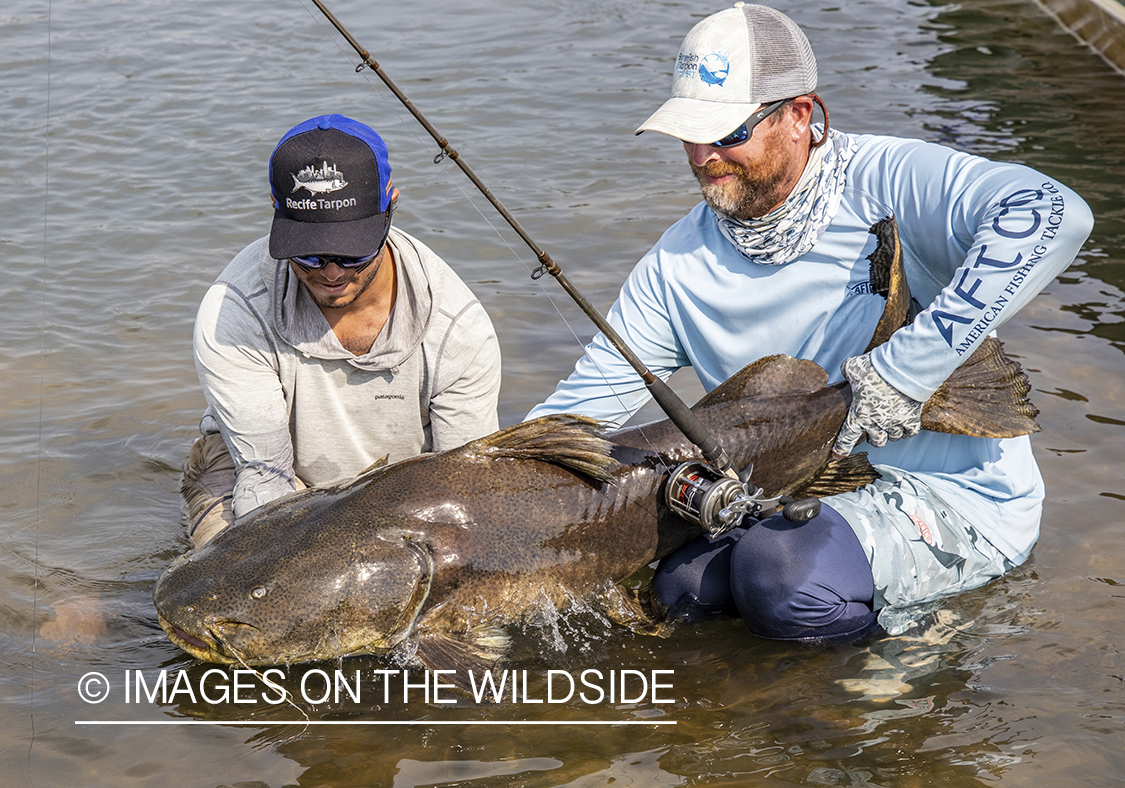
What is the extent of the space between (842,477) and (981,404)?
48 centimetres

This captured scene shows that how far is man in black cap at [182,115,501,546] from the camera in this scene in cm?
324

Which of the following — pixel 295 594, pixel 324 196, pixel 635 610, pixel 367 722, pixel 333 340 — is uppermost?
pixel 324 196

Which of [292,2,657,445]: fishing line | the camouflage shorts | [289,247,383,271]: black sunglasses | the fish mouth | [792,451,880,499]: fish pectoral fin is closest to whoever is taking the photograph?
the fish mouth

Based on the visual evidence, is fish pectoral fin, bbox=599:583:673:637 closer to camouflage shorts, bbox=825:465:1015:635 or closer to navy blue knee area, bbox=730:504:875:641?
navy blue knee area, bbox=730:504:875:641

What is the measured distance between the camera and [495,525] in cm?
326

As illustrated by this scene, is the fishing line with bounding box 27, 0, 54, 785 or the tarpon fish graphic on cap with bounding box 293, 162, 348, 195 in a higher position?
the tarpon fish graphic on cap with bounding box 293, 162, 348, 195

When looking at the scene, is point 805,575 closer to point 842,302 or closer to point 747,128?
point 842,302

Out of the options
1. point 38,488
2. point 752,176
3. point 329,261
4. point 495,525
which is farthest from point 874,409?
point 38,488

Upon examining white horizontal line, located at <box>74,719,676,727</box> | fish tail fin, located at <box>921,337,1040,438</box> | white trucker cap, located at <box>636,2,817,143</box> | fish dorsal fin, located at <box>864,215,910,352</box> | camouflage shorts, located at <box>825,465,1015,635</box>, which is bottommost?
white horizontal line, located at <box>74,719,676,727</box>

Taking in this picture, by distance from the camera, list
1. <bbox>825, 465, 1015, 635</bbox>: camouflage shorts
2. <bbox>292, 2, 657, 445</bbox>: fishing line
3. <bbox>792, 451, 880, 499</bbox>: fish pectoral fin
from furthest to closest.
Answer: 1. <bbox>292, 2, 657, 445</bbox>: fishing line
2. <bbox>792, 451, 880, 499</bbox>: fish pectoral fin
3. <bbox>825, 465, 1015, 635</bbox>: camouflage shorts

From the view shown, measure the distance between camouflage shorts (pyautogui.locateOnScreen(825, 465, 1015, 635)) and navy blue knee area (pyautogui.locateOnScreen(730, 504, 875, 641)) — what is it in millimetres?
51

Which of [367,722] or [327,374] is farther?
[327,374]

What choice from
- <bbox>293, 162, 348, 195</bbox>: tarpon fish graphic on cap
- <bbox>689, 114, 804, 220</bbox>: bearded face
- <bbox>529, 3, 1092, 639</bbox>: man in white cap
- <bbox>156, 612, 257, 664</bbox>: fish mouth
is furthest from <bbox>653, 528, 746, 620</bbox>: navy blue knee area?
<bbox>293, 162, 348, 195</bbox>: tarpon fish graphic on cap

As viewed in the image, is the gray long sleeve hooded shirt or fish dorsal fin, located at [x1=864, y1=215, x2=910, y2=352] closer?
fish dorsal fin, located at [x1=864, y1=215, x2=910, y2=352]
